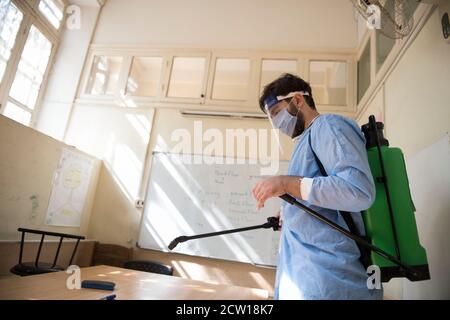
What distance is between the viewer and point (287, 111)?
1074mm

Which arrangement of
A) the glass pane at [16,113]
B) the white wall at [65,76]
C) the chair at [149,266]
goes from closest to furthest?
the chair at [149,266] → the glass pane at [16,113] → the white wall at [65,76]

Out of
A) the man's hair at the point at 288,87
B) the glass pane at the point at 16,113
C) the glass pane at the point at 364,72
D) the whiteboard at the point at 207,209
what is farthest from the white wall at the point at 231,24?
the man's hair at the point at 288,87

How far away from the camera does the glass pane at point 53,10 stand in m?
3.29

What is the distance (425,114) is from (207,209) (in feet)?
6.92

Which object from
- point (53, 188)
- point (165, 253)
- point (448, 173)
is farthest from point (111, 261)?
point (448, 173)

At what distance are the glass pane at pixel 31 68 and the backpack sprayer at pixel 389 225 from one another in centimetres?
356

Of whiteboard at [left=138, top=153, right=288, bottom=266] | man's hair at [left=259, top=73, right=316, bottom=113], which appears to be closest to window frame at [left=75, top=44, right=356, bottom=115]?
whiteboard at [left=138, top=153, right=288, bottom=266]

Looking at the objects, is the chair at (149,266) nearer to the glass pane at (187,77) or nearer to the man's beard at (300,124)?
the man's beard at (300,124)

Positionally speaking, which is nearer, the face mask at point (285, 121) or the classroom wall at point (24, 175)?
the face mask at point (285, 121)

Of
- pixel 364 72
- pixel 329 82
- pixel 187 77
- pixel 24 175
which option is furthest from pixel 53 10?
pixel 364 72

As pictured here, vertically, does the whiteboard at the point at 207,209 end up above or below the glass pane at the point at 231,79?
below

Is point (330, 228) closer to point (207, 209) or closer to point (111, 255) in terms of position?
point (207, 209)
